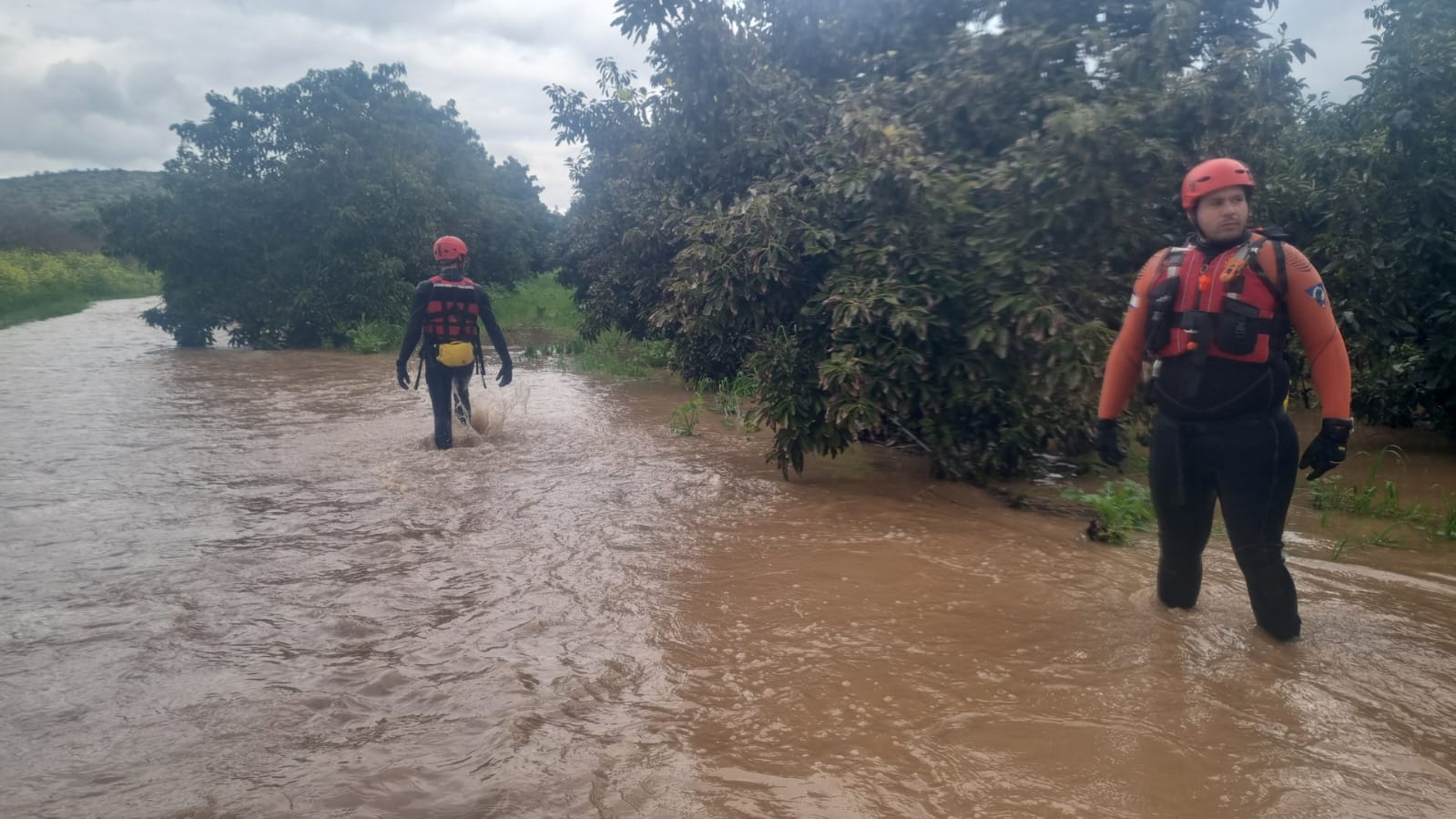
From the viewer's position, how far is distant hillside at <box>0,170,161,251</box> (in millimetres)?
40969

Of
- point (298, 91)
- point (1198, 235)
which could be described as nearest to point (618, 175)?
point (1198, 235)

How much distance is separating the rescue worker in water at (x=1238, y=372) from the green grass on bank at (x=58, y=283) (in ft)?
90.5

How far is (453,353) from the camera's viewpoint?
26.4 feet

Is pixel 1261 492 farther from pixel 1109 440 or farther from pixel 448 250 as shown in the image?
pixel 448 250

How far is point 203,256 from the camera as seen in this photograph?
20.8 metres

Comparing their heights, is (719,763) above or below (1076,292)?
below

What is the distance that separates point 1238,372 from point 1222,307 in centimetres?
25

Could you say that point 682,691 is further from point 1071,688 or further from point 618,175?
point 618,175

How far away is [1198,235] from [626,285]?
1051 cm

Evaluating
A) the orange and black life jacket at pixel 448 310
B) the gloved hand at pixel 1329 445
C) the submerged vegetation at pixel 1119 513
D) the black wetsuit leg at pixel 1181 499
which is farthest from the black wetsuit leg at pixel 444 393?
the gloved hand at pixel 1329 445

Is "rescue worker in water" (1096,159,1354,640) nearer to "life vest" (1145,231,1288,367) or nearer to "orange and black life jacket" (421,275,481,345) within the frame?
"life vest" (1145,231,1288,367)

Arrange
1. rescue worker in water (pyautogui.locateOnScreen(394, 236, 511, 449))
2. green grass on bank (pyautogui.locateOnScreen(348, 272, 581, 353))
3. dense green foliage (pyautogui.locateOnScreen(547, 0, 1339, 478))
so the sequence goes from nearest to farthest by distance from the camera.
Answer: dense green foliage (pyautogui.locateOnScreen(547, 0, 1339, 478)), rescue worker in water (pyautogui.locateOnScreen(394, 236, 511, 449)), green grass on bank (pyautogui.locateOnScreen(348, 272, 581, 353))

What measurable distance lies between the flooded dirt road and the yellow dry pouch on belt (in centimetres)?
142

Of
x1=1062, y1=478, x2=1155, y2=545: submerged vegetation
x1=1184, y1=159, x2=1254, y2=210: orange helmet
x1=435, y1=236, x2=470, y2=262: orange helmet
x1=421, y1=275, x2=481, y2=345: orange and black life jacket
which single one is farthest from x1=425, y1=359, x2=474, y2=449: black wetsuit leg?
x1=1184, y1=159, x2=1254, y2=210: orange helmet
